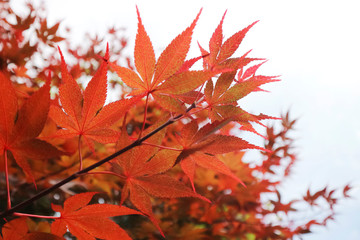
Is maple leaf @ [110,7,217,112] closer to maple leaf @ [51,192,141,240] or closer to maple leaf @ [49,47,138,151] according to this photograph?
maple leaf @ [49,47,138,151]

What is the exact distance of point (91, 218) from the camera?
1.17 feet

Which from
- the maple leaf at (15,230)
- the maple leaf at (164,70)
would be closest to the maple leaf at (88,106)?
the maple leaf at (164,70)

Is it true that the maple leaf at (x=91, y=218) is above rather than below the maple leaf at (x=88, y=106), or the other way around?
below

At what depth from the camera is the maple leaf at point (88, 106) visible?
32 cm

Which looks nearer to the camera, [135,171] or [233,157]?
[135,171]

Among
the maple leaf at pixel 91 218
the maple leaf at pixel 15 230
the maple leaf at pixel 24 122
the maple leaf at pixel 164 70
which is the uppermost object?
the maple leaf at pixel 164 70

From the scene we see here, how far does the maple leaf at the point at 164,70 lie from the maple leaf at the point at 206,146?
0.04m

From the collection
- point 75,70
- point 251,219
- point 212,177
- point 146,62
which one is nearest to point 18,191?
point 75,70

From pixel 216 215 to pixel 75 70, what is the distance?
0.82 metres

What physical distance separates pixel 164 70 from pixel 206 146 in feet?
0.32

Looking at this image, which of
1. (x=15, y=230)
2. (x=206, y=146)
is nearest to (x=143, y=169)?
(x=206, y=146)

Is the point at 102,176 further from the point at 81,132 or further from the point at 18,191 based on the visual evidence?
the point at 81,132

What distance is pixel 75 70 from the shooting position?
1146 millimetres

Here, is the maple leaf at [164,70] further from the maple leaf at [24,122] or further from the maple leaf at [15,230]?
the maple leaf at [15,230]
